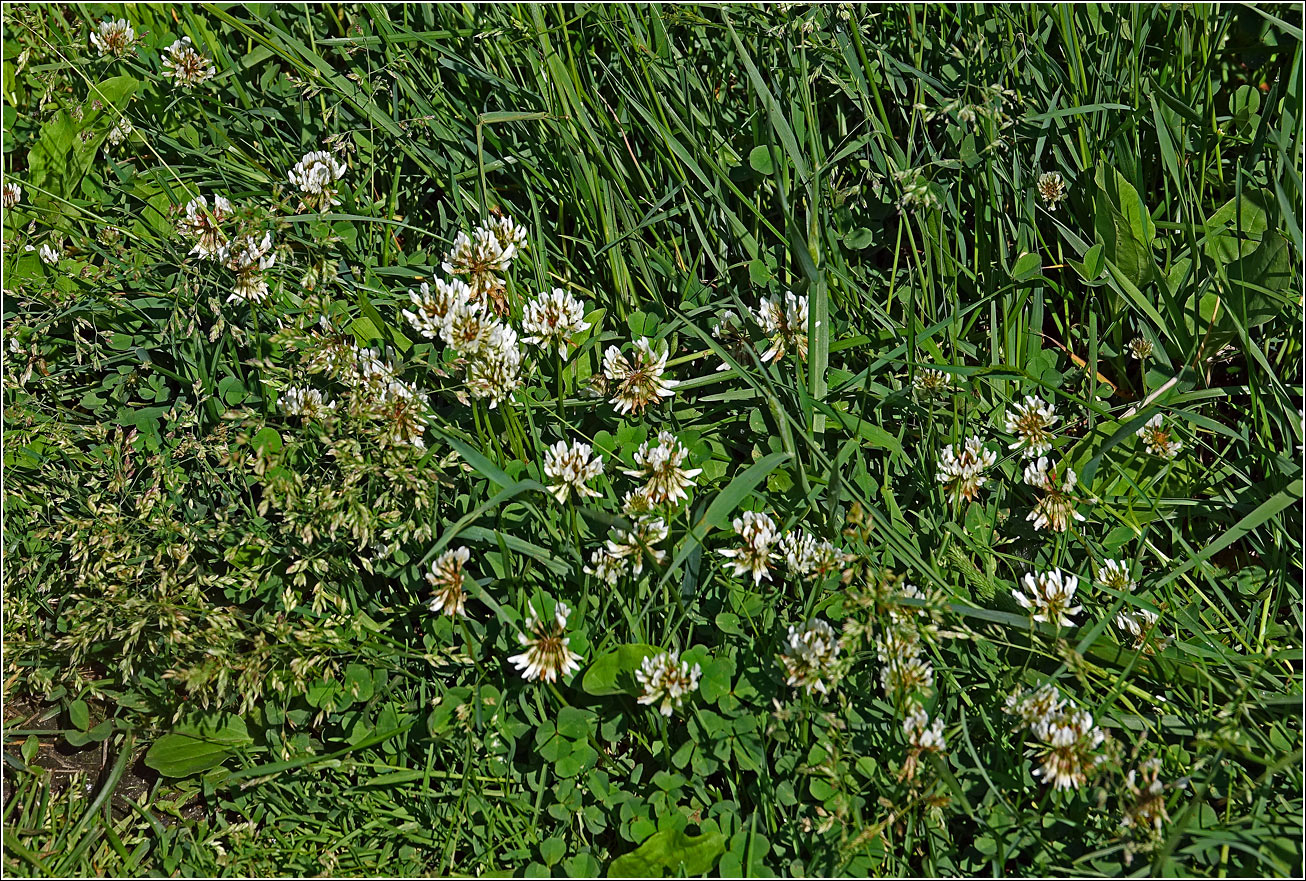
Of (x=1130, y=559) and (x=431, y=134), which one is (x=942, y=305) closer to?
(x=1130, y=559)

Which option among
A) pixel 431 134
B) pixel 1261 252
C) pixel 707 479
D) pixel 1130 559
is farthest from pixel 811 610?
pixel 431 134

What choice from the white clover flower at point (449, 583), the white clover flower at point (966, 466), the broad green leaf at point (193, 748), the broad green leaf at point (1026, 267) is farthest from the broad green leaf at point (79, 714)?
the broad green leaf at point (1026, 267)

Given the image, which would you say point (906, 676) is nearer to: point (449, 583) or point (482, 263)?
point (449, 583)

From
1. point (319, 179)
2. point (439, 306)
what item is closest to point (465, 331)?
point (439, 306)

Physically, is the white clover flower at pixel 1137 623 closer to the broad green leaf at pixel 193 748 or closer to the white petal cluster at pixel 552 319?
the white petal cluster at pixel 552 319

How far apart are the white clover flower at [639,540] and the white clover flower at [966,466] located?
640 millimetres

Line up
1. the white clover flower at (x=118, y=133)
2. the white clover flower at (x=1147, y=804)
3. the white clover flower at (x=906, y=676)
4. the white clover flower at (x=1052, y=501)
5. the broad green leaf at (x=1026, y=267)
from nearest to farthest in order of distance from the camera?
the white clover flower at (x=1147, y=804) → the white clover flower at (x=906, y=676) → the white clover flower at (x=1052, y=501) → the broad green leaf at (x=1026, y=267) → the white clover flower at (x=118, y=133)

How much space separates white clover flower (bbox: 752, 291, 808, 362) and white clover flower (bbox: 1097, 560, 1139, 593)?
802 millimetres

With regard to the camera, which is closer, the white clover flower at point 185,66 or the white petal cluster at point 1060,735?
the white petal cluster at point 1060,735

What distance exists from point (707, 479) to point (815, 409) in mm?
287

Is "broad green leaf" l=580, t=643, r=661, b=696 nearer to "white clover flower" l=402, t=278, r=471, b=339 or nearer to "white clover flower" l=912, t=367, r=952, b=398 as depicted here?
"white clover flower" l=402, t=278, r=471, b=339

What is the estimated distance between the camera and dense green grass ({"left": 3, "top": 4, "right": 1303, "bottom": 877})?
1980 millimetres

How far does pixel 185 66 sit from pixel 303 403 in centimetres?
116

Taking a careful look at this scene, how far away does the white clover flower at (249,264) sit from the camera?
217 cm
